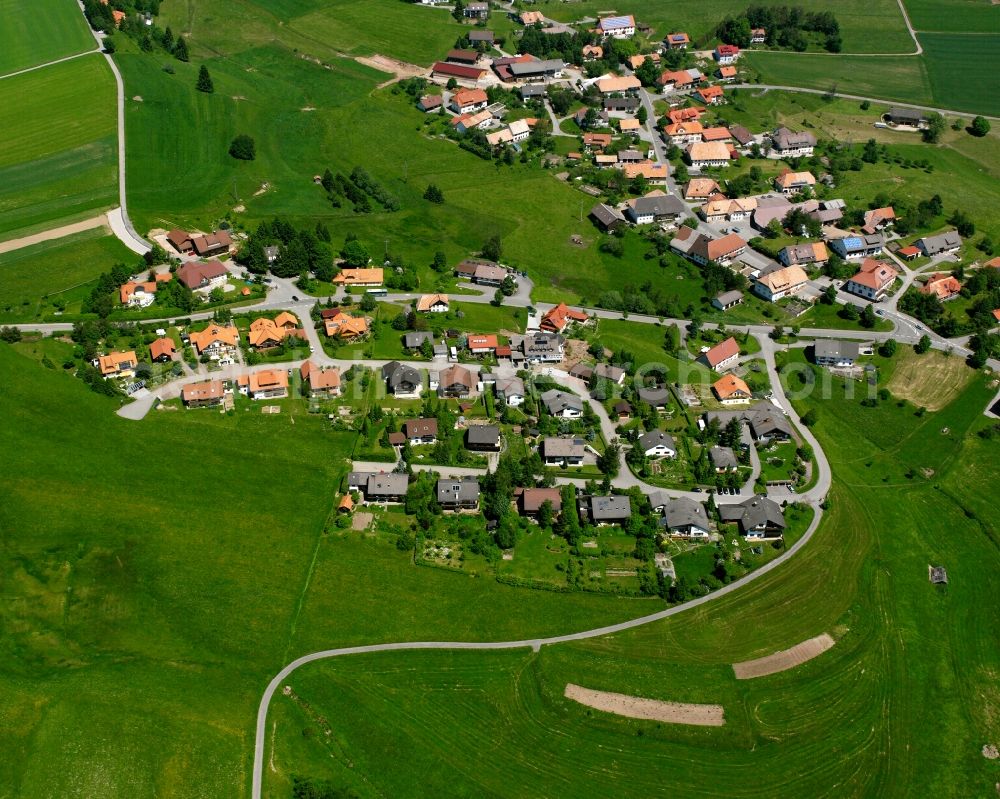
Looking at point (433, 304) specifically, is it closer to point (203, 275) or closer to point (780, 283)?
point (203, 275)

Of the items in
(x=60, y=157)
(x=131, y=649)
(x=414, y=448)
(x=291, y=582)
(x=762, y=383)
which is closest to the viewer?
(x=131, y=649)

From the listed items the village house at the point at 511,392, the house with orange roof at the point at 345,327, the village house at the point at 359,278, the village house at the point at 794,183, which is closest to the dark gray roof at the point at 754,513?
the village house at the point at 511,392

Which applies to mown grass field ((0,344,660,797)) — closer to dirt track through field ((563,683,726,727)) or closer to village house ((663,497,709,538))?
dirt track through field ((563,683,726,727))

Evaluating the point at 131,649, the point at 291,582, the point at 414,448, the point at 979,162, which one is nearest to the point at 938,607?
the point at 414,448

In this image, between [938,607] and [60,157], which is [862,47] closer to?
[938,607]

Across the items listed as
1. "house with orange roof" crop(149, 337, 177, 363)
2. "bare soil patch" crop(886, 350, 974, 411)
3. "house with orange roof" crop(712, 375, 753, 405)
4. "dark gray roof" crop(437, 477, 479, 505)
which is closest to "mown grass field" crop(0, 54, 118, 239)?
"house with orange roof" crop(149, 337, 177, 363)

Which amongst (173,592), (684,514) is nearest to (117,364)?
(173,592)

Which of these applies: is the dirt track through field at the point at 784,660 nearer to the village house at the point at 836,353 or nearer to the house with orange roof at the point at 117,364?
the village house at the point at 836,353
